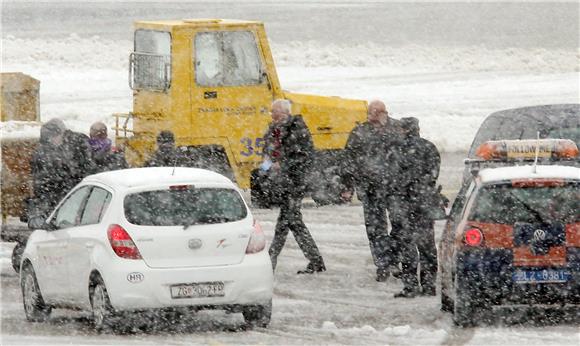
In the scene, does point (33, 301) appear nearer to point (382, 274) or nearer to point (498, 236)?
point (382, 274)

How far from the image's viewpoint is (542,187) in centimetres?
1143

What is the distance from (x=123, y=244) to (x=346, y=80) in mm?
32157

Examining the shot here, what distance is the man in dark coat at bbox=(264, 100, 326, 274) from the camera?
15.1m

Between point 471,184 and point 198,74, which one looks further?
point 198,74

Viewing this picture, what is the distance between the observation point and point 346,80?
43250 millimetres

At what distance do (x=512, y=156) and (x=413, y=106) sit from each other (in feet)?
75.0

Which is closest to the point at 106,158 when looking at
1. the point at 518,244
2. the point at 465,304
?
the point at 465,304

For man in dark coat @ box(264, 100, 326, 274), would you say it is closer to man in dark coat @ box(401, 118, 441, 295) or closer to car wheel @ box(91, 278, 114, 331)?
man in dark coat @ box(401, 118, 441, 295)

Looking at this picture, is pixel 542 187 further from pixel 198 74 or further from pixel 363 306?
pixel 198 74

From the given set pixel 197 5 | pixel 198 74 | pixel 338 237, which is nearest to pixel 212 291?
pixel 338 237

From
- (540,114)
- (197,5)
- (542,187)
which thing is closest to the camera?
(542,187)

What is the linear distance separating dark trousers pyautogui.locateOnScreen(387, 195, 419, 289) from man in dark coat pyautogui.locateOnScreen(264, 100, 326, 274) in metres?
1.00

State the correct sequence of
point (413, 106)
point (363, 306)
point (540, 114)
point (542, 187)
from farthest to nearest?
1. point (413, 106)
2. point (540, 114)
3. point (363, 306)
4. point (542, 187)

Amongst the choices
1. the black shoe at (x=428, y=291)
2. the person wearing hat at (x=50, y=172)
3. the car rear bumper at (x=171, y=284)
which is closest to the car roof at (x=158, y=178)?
the car rear bumper at (x=171, y=284)
